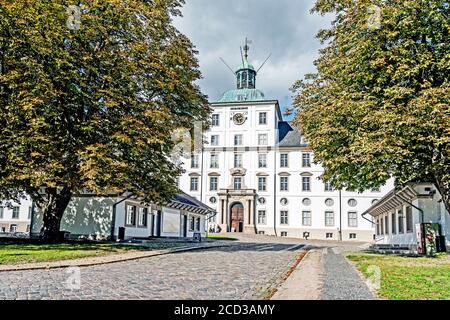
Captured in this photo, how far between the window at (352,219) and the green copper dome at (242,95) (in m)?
19.4

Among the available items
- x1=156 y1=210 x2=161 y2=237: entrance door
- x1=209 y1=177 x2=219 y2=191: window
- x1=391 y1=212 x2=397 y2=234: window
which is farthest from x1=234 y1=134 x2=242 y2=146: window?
x1=391 y1=212 x2=397 y2=234: window

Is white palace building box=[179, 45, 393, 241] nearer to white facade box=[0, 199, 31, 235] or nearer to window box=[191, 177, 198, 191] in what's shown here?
window box=[191, 177, 198, 191]

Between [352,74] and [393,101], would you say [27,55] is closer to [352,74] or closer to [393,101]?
[352,74]

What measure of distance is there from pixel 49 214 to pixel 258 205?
128 feet

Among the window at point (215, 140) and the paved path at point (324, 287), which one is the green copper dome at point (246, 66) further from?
the paved path at point (324, 287)

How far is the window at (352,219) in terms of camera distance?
54688mm

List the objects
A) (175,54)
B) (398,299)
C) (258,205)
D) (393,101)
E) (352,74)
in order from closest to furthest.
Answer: (398,299)
(393,101)
(352,74)
(175,54)
(258,205)

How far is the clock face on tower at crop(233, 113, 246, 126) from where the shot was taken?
59938 millimetres

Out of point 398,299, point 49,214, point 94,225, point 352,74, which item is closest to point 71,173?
point 49,214

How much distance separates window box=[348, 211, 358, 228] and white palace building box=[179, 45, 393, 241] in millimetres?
120

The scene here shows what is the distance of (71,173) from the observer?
1698cm

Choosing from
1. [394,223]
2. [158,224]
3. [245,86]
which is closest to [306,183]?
[245,86]

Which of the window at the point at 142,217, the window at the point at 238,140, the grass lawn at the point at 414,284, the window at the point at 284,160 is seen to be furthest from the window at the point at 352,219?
the grass lawn at the point at 414,284

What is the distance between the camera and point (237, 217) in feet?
188
